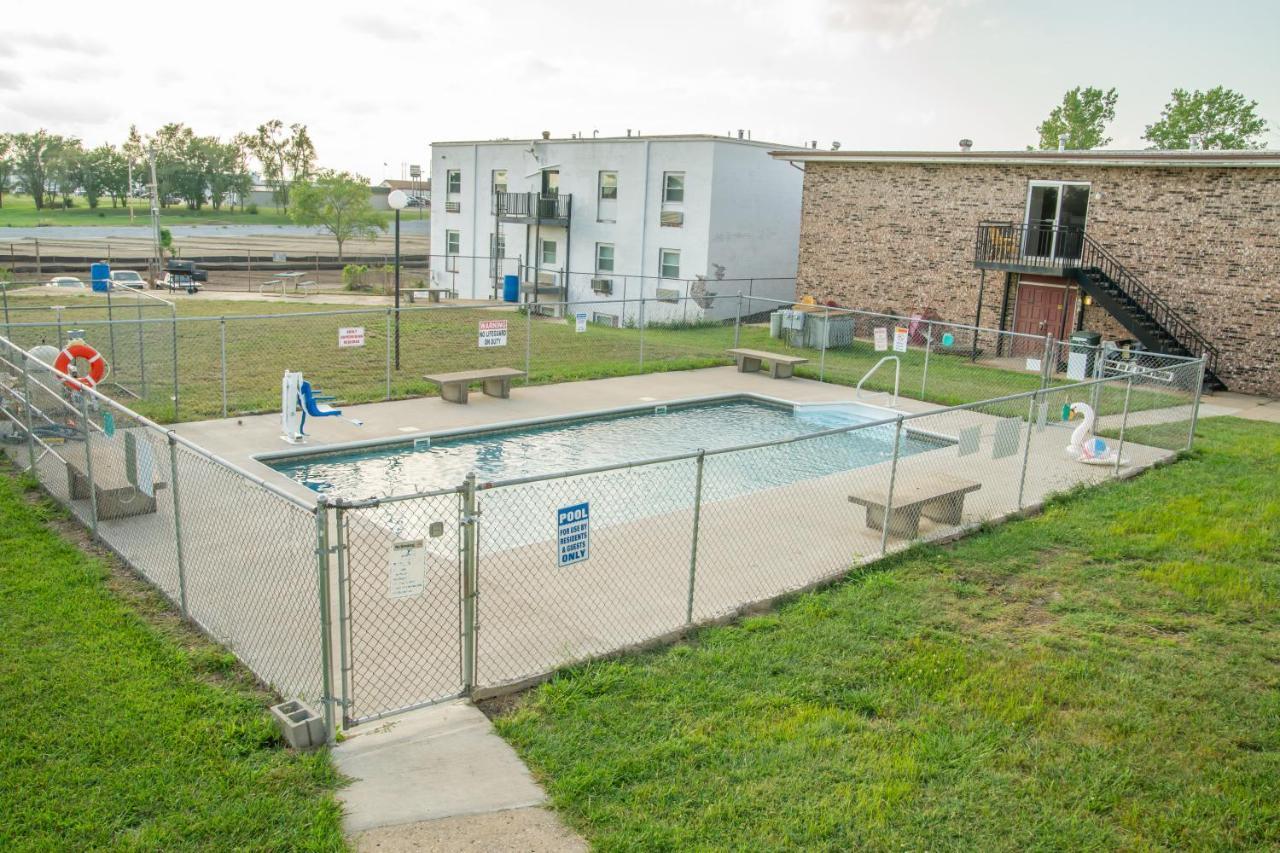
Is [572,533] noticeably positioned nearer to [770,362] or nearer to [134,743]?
[134,743]

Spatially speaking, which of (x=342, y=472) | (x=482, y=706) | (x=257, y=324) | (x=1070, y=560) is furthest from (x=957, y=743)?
(x=257, y=324)

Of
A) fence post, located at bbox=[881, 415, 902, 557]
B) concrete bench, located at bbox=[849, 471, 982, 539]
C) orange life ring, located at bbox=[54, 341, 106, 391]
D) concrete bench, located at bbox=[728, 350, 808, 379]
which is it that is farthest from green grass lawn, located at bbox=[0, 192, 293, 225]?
fence post, located at bbox=[881, 415, 902, 557]

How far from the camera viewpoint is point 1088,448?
14.7 m

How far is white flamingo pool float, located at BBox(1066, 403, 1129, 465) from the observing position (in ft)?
47.7

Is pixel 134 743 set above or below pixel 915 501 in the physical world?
below

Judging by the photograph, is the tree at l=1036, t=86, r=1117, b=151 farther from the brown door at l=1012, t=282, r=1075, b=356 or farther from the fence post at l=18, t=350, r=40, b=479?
the fence post at l=18, t=350, r=40, b=479

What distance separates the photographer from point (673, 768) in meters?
5.94

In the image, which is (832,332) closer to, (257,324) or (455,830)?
(257,324)

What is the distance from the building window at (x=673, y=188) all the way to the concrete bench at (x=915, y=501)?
23790 millimetres

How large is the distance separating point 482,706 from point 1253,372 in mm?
22573

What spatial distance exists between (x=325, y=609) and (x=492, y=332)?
A: 493 inches

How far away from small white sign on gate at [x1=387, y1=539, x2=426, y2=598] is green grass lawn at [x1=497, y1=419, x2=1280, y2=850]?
1100mm

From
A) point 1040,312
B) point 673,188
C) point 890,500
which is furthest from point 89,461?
point 673,188

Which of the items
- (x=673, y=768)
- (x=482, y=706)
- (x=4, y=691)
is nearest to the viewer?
(x=673, y=768)
